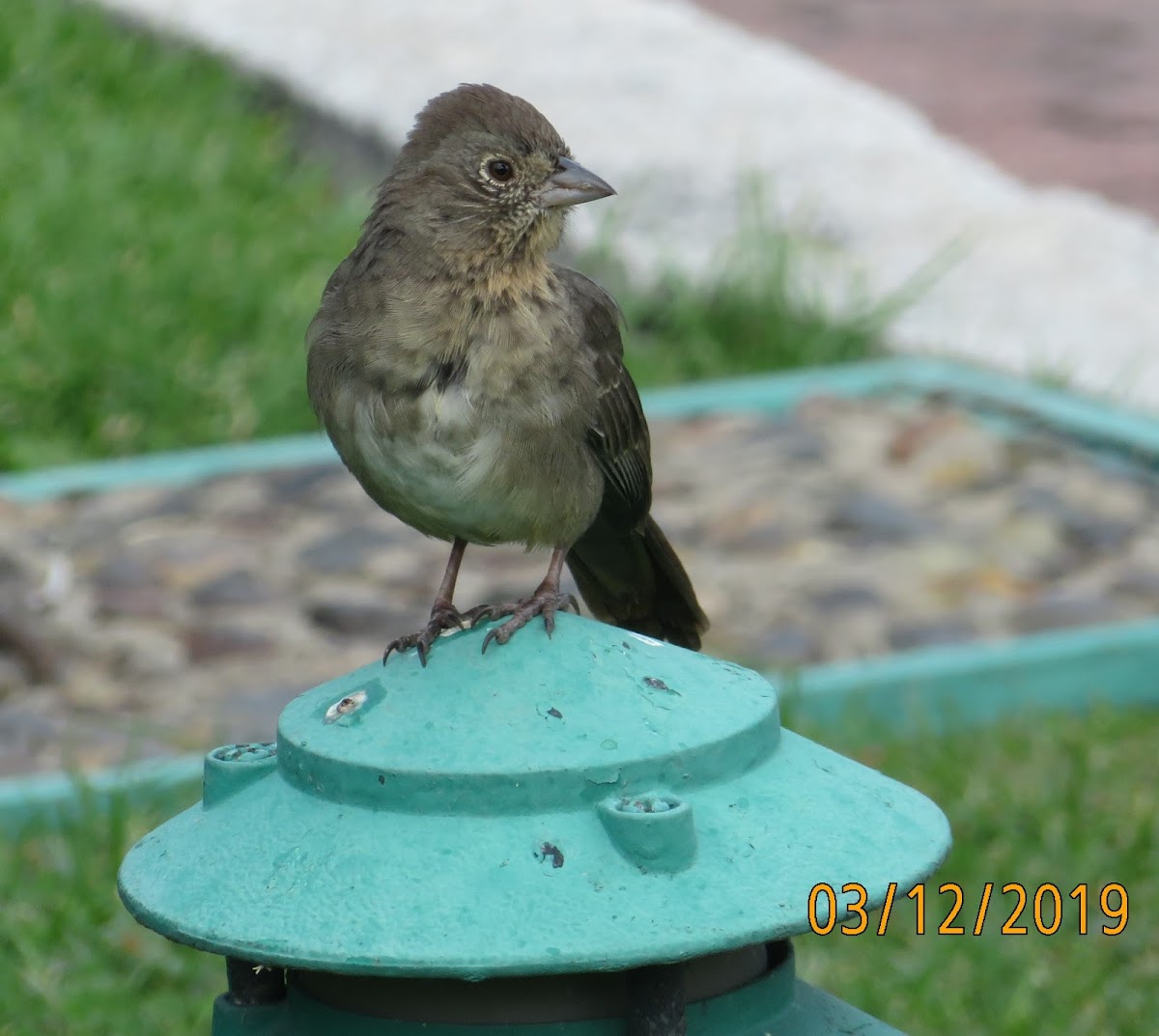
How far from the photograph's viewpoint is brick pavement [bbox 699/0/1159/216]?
1175 cm

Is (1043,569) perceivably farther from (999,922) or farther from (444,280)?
(444,280)

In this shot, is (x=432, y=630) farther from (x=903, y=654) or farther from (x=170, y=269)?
(x=170, y=269)

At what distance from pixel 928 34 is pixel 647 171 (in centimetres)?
500

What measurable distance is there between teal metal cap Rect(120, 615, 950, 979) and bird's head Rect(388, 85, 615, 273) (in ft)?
4.32

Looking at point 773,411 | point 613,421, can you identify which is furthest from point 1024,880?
point 773,411

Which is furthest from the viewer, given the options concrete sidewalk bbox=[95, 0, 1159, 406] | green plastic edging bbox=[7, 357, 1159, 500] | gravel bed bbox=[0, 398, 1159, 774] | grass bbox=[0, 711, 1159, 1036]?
concrete sidewalk bbox=[95, 0, 1159, 406]

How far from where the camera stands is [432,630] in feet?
10.4

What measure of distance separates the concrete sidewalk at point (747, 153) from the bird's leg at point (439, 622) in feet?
16.5

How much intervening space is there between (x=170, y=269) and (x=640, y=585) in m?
4.61

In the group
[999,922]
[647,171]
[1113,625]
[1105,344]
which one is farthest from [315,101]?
[999,922]

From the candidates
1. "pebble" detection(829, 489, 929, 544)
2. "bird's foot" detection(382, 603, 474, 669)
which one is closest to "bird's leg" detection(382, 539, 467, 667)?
"bird's foot" detection(382, 603, 474, 669)

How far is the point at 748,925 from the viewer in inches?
79.4

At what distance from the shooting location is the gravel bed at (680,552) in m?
5.72
